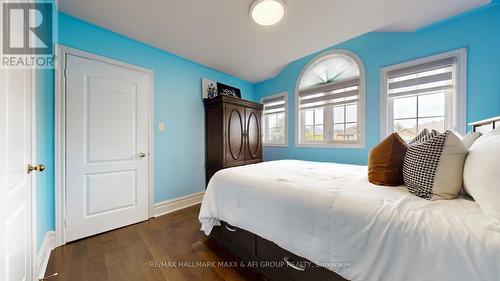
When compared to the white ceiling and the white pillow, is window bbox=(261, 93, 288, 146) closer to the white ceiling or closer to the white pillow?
the white ceiling

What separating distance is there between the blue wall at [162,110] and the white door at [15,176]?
63cm

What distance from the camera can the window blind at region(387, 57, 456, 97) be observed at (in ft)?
A: 6.76

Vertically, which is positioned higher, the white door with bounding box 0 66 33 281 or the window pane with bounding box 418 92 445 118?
the window pane with bounding box 418 92 445 118

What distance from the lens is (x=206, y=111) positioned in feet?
10.4

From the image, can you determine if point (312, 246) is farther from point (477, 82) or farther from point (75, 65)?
point (75, 65)

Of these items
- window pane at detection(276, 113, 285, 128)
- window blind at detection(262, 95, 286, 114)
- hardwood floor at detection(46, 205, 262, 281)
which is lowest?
hardwood floor at detection(46, 205, 262, 281)

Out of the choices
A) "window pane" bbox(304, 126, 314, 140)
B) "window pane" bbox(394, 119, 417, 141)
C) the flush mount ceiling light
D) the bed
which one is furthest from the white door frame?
"window pane" bbox(394, 119, 417, 141)

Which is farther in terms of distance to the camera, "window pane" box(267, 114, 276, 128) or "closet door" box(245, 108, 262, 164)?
"window pane" box(267, 114, 276, 128)

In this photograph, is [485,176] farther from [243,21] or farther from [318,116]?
[318,116]

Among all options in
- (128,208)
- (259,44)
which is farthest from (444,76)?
(128,208)

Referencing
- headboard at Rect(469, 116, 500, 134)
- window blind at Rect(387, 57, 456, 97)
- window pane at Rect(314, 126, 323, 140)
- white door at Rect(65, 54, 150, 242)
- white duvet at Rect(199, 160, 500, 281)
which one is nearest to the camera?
white duvet at Rect(199, 160, 500, 281)

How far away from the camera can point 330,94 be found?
2.99 meters

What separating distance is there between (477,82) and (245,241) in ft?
9.55

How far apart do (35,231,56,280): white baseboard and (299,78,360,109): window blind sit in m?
3.74
